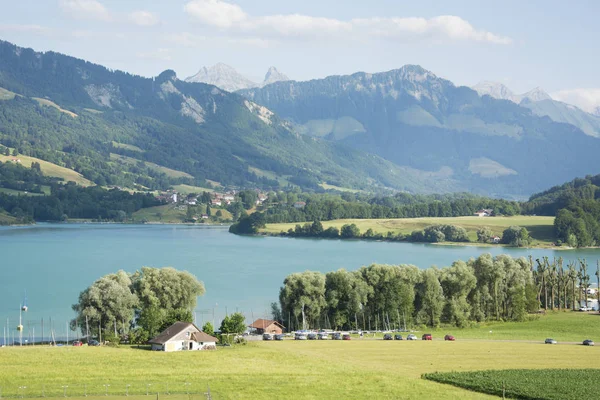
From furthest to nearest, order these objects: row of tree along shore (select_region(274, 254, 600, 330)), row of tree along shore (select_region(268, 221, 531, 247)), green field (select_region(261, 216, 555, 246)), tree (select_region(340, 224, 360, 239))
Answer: tree (select_region(340, 224, 360, 239)) < green field (select_region(261, 216, 555, 246)) < row of tree along shore (select_region(268, 221, 531, 247)) < row of tree along shore (select_region(274, 254, 600, 330))

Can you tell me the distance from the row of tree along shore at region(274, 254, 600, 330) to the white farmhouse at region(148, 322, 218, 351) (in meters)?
12.5

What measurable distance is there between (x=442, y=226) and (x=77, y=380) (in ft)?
405

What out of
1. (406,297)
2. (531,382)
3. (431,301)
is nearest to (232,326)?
(406,297)

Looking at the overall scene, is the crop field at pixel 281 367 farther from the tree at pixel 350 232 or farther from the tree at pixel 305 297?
the tree at pixel 350 232

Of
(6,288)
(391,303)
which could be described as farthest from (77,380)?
(6,288)

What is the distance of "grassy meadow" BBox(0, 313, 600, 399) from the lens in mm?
34250

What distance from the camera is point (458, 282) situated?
62.6 metres

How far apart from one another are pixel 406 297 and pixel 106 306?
21459mm

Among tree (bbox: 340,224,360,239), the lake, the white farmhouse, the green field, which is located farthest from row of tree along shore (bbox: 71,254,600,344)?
tree (bbox: 340,224,360,239)

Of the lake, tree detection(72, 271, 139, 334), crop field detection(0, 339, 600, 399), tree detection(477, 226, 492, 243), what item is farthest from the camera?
tree detection(477, 226, 492, 243)

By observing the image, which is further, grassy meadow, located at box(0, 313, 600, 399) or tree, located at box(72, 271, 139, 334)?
tree, located at box(72, 271, 139, 334)

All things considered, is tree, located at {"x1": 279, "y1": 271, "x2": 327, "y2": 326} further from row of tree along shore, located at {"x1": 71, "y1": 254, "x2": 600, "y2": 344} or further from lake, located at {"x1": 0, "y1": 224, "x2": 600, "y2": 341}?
lake, located at {"x1": 0, "y1": 224, "x2": 600, "y2": 341}

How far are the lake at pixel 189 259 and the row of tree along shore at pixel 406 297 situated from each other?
29.1ft

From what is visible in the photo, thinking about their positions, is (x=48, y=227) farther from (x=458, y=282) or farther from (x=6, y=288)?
(x=458, y=282)
